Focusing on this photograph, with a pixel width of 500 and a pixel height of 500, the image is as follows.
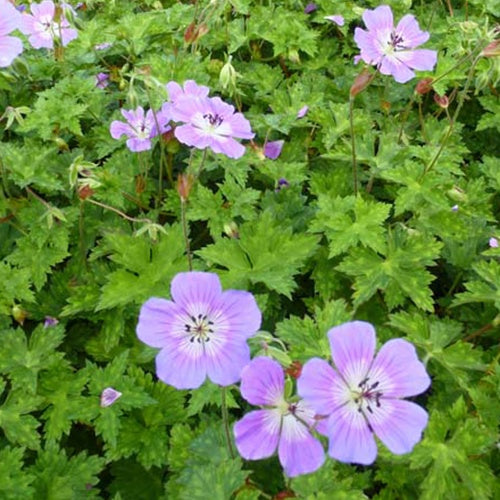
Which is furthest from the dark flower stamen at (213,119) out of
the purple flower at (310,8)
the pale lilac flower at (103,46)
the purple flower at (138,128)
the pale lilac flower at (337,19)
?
the purple flower at (310,8)

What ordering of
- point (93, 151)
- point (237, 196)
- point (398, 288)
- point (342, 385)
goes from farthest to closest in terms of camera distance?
point (93, 151)
point (237, 196)
point (398, 288)
point (342, 385)

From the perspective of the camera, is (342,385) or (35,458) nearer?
(342,385)

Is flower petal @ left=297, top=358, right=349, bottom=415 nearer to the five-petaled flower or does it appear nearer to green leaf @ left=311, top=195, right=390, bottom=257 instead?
green leaf @ left=311, top=195, right=390, bottom=257

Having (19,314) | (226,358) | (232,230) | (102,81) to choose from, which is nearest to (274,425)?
(226,358)

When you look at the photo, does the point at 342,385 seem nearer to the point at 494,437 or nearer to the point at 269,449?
the point at 269,449

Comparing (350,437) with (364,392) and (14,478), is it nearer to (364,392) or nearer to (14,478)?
(364,392)

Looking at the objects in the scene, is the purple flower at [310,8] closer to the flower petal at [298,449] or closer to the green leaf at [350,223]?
the green leaf at [350,223]

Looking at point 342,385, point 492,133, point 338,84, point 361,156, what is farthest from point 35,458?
point 492,133
